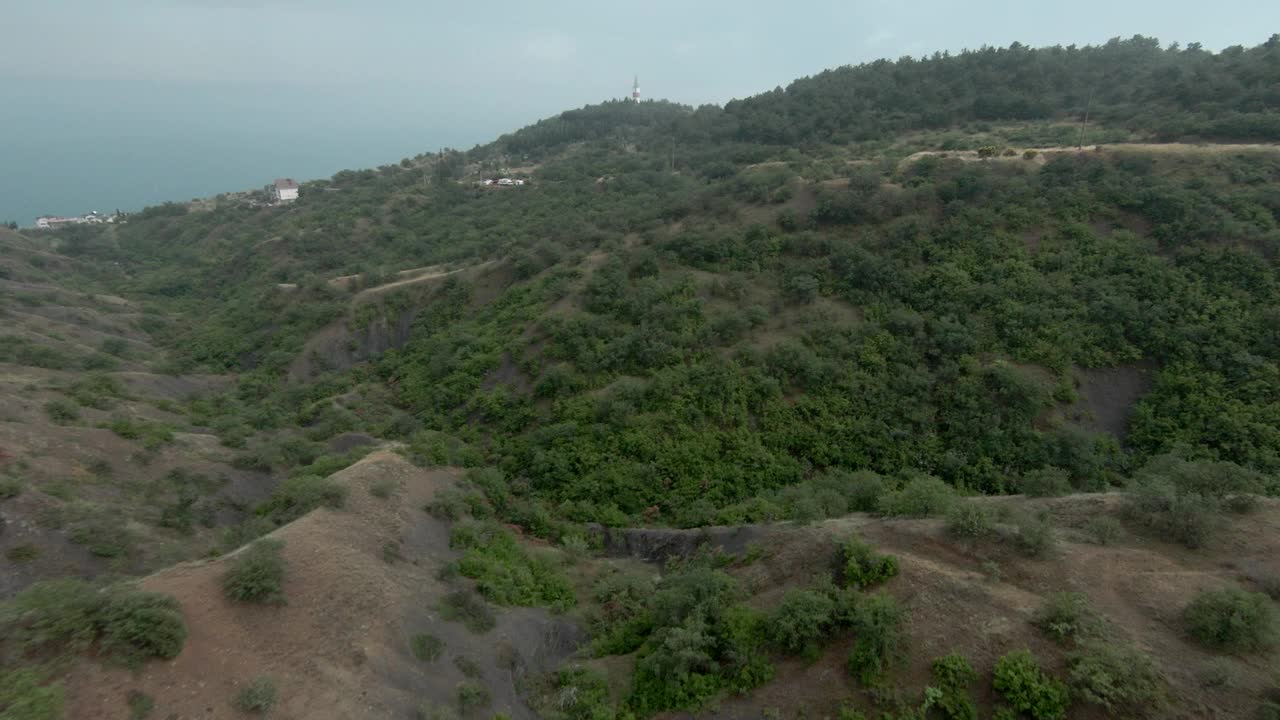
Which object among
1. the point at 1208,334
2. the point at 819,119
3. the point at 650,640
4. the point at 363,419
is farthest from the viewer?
the point at 819,119

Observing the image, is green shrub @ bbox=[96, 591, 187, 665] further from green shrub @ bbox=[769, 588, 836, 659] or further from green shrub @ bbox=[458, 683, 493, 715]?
green shrub @ bbox=[769, 588, 836, 659]

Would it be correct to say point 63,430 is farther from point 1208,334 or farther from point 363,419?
point 1208,334

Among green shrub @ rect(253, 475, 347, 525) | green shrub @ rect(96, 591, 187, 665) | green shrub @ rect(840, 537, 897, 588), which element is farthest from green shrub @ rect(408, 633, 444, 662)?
green shrub @ rect(840, 537, 897, 588)

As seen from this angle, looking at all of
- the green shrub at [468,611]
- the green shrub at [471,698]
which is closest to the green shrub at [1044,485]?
the green shrub at [468,611]

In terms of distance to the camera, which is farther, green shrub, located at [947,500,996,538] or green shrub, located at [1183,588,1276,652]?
green shrub, located at [947,500,996,538]

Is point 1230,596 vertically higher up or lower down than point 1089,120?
lower down

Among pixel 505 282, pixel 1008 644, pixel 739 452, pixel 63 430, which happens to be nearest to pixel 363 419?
pixel 63 430

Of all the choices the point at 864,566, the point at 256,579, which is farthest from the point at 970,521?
the point at 256,579
